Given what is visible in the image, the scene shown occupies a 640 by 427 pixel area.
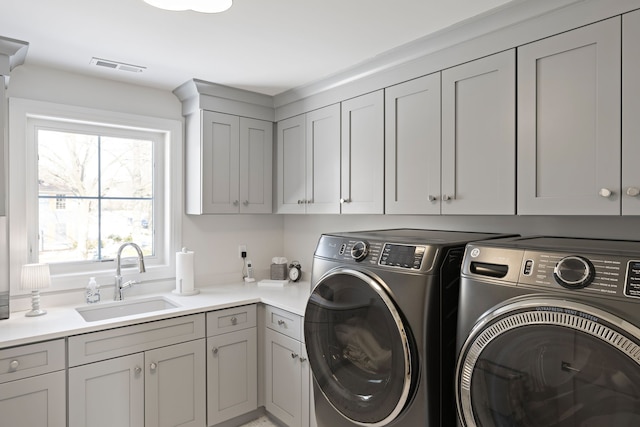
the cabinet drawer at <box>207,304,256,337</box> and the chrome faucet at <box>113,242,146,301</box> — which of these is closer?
the cabinet drawer at <box>207,304,256,337</box>

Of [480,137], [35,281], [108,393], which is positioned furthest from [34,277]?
[480,137]

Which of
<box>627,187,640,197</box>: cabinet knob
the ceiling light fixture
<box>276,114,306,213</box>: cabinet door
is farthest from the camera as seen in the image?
<box>276,114,306,213</box>: cabinet door

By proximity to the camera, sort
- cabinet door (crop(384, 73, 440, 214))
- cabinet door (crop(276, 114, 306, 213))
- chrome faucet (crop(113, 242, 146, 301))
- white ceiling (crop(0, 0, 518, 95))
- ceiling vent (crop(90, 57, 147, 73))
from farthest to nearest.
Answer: cabinet door (crop(276, 114, 306, 213)), chrome faucet (crop(113, 242, 146, 301)), ceiling vent (crop(90, 57, 147, 73)), cabinet door (crop(384, 73, 440, 214)), white ceiling (crop(0, 0, 518, 95))

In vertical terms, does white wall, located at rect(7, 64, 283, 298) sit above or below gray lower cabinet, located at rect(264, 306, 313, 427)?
above

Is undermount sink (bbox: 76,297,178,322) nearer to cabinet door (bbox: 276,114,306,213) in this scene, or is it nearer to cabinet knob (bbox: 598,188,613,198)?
cabinet door (bbox: 276,114,306,213)

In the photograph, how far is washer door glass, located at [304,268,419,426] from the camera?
5.12ft

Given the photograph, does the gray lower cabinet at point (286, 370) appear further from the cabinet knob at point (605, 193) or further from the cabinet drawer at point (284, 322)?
the cabinet knob at point (605, 193)

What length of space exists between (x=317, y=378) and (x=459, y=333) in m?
0.82

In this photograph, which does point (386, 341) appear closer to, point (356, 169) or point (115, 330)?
point (356, 169)

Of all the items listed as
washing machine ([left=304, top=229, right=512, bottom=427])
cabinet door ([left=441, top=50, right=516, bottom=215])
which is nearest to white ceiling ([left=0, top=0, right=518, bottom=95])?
cabinet door ([left=441, top=50, right=516, bottom=215])

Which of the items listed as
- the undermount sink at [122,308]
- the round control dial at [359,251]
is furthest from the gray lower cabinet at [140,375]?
the round control dial at [359,251]

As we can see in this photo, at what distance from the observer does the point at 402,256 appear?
162cm

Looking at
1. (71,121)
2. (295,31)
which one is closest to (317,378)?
(295,31)

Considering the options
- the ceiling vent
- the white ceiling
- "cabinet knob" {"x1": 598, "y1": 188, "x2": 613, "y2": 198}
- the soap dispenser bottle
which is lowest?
the soap dispenser bottle
